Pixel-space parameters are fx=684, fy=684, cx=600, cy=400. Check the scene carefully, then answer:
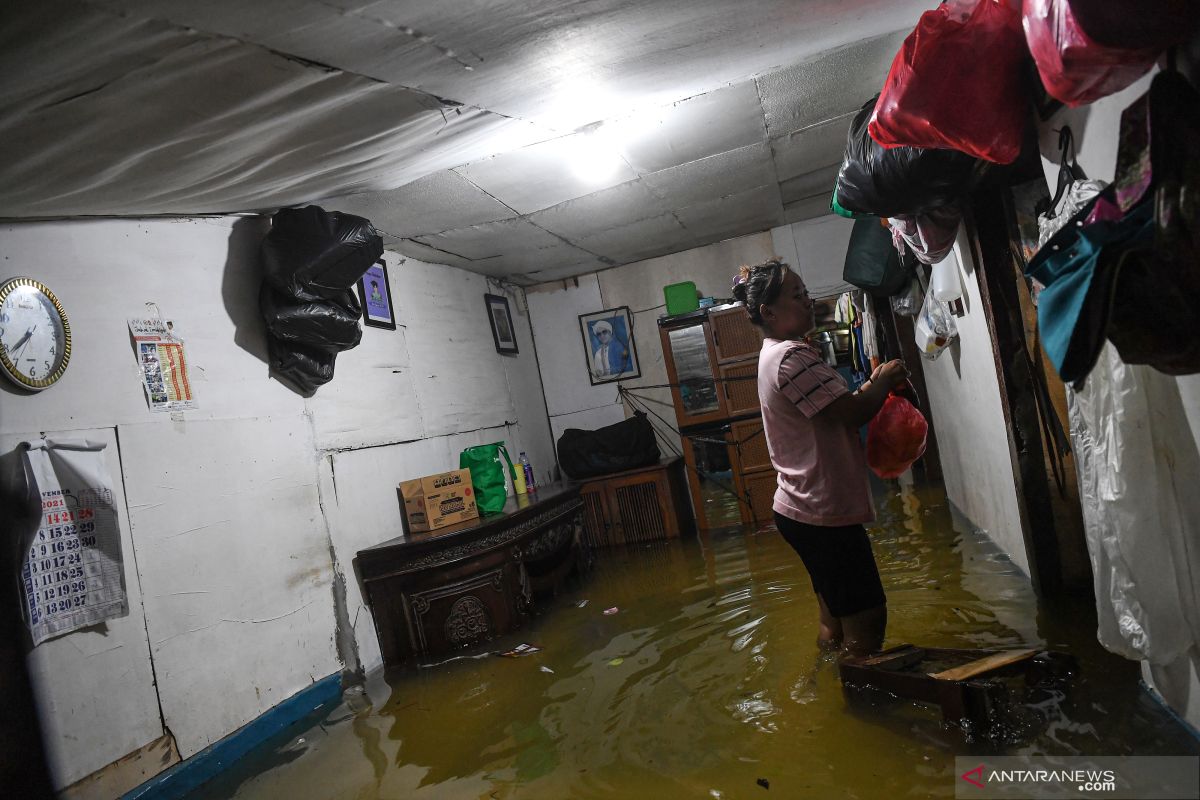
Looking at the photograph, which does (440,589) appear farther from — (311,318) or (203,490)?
(311,318)

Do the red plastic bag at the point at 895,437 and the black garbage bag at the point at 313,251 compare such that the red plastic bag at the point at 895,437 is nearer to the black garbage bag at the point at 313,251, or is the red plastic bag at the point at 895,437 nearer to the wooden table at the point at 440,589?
the wooden table at the point at 440,589

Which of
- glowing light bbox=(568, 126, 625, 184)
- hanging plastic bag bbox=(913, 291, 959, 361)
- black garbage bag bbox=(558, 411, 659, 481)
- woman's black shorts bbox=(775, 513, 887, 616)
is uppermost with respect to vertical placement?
glowing light bbox=(568, 126, 625, 184)

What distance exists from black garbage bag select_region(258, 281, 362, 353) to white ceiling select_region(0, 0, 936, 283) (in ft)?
1.70

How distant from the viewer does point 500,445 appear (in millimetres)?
5328

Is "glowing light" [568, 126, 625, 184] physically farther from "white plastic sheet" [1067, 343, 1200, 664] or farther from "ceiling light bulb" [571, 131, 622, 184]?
"white plastic sheet" [1067, 343, 1200, 664]

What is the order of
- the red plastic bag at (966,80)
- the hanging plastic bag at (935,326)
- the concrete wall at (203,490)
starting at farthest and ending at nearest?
the hanging plastic bag at (935,326), the concrete wall at (203,490), the red plastic bag at (966,80)

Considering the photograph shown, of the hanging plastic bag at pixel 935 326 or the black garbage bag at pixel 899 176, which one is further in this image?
the hanging plastic bag at pixel 935 326

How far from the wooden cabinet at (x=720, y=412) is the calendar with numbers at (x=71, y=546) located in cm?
481

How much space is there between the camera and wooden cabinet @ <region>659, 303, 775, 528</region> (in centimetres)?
643

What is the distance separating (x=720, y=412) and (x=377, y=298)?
3320 mm

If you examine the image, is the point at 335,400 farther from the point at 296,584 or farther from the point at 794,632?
the point at 794,632

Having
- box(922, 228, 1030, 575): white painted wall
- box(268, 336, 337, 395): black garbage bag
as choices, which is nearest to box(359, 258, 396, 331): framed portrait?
box(268, 336, 337, 395): black garbage bag

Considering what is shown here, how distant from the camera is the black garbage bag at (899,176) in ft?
7.43

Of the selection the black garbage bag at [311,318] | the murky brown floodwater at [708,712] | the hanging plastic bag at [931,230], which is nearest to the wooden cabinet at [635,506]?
the murky brown floodwater at [708,712]
